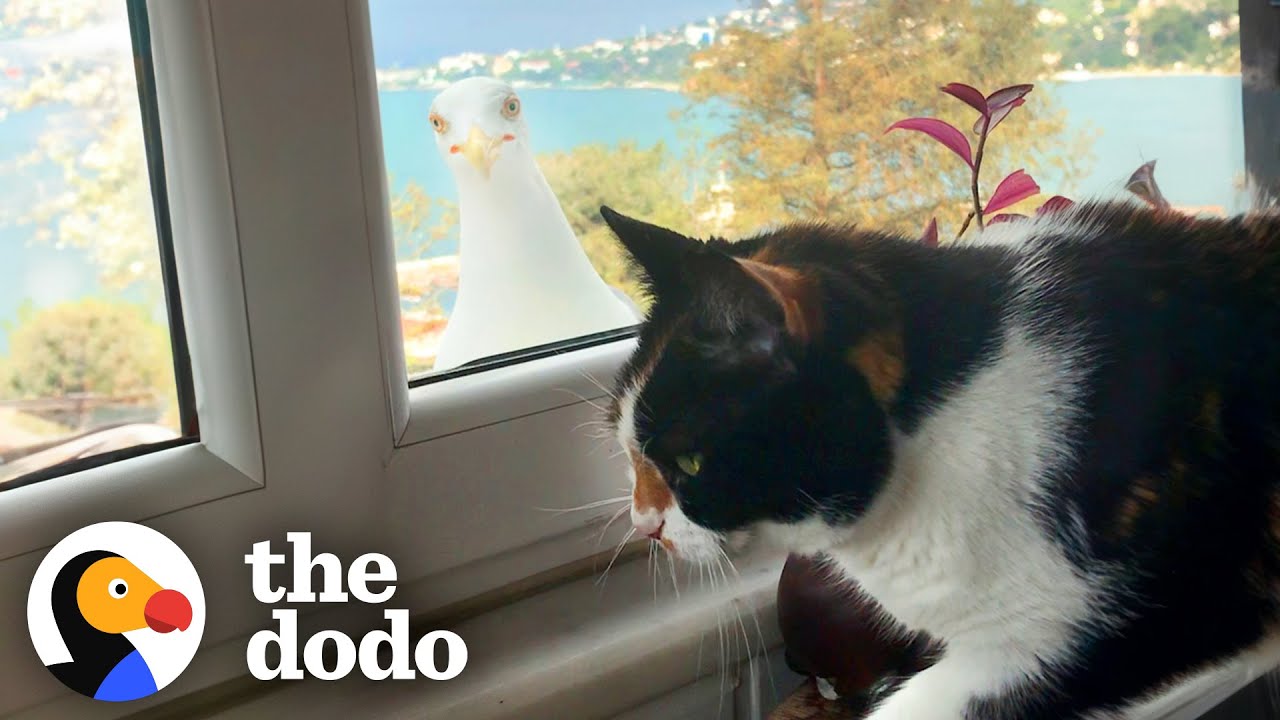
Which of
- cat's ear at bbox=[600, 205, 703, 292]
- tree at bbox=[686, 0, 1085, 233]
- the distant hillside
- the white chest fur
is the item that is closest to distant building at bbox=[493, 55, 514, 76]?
the distant hillside

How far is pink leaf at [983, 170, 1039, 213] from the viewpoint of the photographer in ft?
1.86

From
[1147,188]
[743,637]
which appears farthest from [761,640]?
[1147,188]

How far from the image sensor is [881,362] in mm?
404

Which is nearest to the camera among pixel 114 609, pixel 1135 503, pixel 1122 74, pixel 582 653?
pixel 1135 503

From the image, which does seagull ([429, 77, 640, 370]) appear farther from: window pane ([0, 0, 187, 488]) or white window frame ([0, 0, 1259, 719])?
window pane ([0, 0, 187, 488])

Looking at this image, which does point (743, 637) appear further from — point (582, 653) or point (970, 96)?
point (970, 96)

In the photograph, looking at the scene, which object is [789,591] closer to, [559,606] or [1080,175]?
[559,606]

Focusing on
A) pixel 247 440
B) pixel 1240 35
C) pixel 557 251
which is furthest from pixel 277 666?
pixel 1240 35

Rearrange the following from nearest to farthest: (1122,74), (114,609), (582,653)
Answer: (114,609) → (582,653) → (1122,74)

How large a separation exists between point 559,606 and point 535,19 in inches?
13.8

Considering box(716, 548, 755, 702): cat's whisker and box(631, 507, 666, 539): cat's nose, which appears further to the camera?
box(716, 548, 755, 702): cat's whisker

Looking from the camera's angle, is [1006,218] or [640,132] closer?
[1006,218]

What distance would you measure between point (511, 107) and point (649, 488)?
0.79ft

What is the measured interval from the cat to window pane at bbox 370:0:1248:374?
0.14 metres
